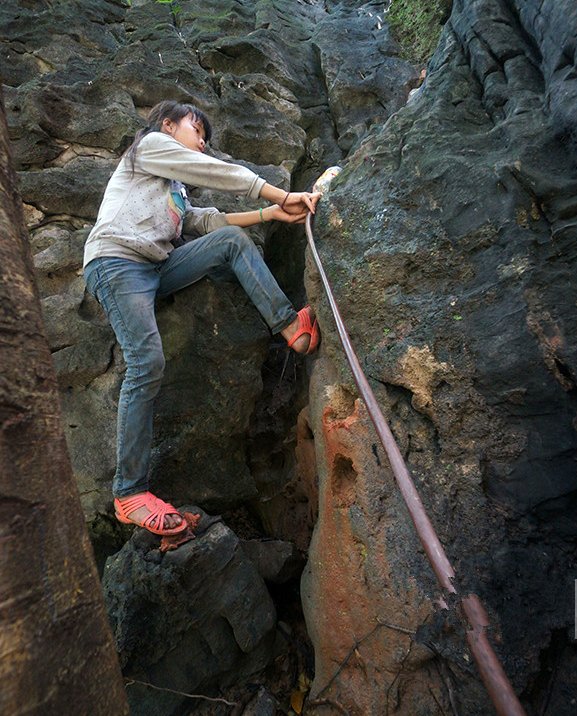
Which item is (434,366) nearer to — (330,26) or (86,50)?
(86,50)

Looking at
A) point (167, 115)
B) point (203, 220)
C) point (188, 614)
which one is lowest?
point (188, 614)

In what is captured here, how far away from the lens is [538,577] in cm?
158

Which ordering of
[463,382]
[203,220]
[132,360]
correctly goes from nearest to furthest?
[463,382]
[132,360]
[203,220]

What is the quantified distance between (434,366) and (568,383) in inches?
21.7

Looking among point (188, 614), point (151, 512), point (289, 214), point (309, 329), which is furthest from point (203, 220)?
point (188, 614)

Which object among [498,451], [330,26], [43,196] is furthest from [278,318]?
[330,26]

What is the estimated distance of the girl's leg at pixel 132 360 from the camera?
2385mm

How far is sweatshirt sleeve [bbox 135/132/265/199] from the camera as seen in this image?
2.59m

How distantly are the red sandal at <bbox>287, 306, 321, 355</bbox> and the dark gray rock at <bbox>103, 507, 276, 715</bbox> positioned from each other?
1.24 m

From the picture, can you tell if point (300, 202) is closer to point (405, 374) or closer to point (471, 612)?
point (405, 374)

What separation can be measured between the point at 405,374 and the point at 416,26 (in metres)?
5.64

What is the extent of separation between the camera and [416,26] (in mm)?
5340

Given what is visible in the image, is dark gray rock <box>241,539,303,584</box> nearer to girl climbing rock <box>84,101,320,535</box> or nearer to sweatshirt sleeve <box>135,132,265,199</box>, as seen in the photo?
girl climbing rock <box>84,101,320,535</box>

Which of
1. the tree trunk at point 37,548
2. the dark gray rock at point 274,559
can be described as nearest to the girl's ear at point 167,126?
the tree trunk at point 37,548
